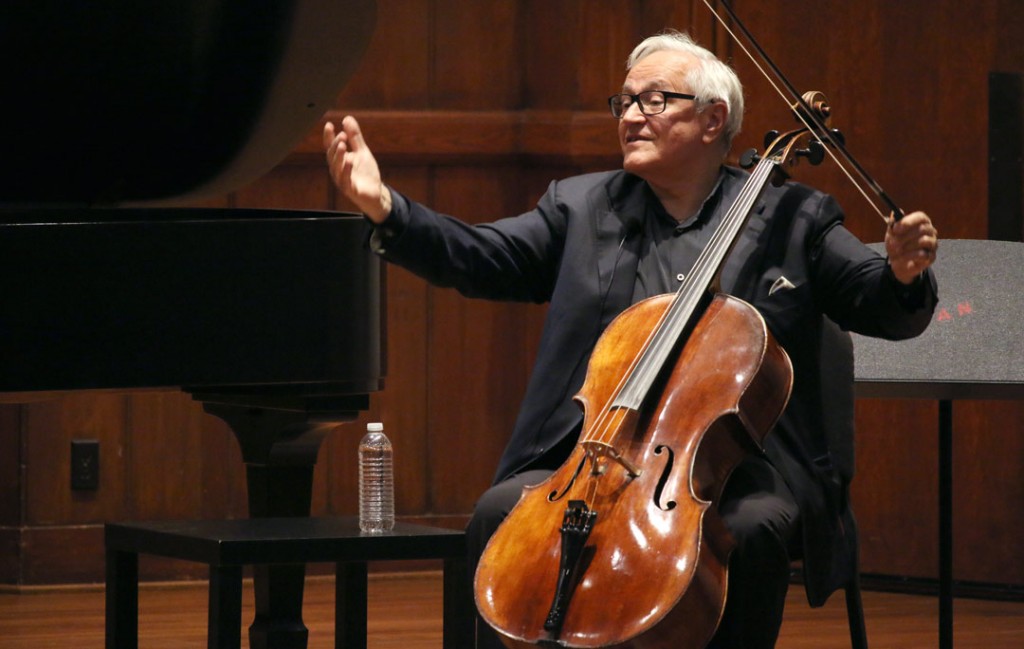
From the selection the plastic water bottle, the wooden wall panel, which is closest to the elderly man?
the plastic water bottle

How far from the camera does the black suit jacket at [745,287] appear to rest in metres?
2.42

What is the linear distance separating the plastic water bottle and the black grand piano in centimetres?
8

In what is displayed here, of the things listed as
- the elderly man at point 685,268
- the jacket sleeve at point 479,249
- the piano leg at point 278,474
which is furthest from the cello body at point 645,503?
the piano leg at point 278,474

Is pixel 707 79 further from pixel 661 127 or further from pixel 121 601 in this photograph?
pixel 121 601

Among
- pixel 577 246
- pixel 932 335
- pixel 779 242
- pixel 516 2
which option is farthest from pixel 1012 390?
pixel 516 2

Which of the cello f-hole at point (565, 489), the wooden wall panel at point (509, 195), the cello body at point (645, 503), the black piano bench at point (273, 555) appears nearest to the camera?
the cello body at point (645, 503)

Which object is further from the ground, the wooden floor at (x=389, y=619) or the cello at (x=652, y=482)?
the cello at (x=652, y=482)

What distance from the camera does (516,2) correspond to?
14.6 ft

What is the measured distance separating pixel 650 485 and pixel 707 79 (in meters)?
0.77

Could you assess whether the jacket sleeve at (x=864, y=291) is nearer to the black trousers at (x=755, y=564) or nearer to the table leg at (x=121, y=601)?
the black trousers at (x=755, y=564)

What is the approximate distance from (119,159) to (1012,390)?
157 centimetres

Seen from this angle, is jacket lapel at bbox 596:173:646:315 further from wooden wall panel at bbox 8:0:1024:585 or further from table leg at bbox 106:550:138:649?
wooden wall panel at bbox 8:0:1024:585

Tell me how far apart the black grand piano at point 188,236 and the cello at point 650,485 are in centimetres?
61

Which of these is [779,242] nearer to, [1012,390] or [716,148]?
[716,148]
